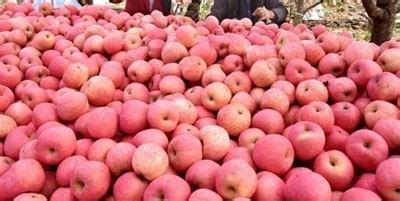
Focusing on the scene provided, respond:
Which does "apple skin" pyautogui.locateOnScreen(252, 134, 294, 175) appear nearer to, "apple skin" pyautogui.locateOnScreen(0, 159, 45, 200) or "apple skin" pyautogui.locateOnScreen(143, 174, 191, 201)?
"apple skin" pyautogui.locateOnScreen(143, 174, 191, 201)

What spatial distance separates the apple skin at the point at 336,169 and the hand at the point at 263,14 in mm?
2869

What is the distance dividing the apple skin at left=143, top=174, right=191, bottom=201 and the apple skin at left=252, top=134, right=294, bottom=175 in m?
0.28

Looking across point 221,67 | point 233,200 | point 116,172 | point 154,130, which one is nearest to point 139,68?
point 221,67

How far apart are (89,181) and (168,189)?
278 millimetres

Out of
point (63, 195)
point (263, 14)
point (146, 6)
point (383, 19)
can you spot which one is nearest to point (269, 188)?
point (63, 195)

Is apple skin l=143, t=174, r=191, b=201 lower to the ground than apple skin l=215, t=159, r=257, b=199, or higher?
lower

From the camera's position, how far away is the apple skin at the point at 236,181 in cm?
136

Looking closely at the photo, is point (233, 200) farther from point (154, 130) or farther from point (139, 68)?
point (139, 68)

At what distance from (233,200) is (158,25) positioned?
65.5 inches

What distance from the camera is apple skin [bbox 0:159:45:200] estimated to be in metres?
1.54

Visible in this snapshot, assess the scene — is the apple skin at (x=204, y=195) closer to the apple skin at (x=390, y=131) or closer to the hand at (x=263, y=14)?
the apple skin at (x=390, y=131)

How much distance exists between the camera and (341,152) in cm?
154

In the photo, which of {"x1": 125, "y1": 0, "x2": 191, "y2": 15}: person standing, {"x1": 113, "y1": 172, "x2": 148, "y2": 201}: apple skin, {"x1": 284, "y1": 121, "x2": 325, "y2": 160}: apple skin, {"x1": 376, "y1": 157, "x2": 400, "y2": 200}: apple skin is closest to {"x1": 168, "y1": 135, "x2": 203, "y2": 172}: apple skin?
{"x1": 113, "y1": 172, "x2": 148, "y2": 201}: apple skin

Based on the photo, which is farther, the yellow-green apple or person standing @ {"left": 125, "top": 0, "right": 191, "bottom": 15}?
person standing @ {"left": 125, "top": 0, "right": 191, "bottom": 15}
